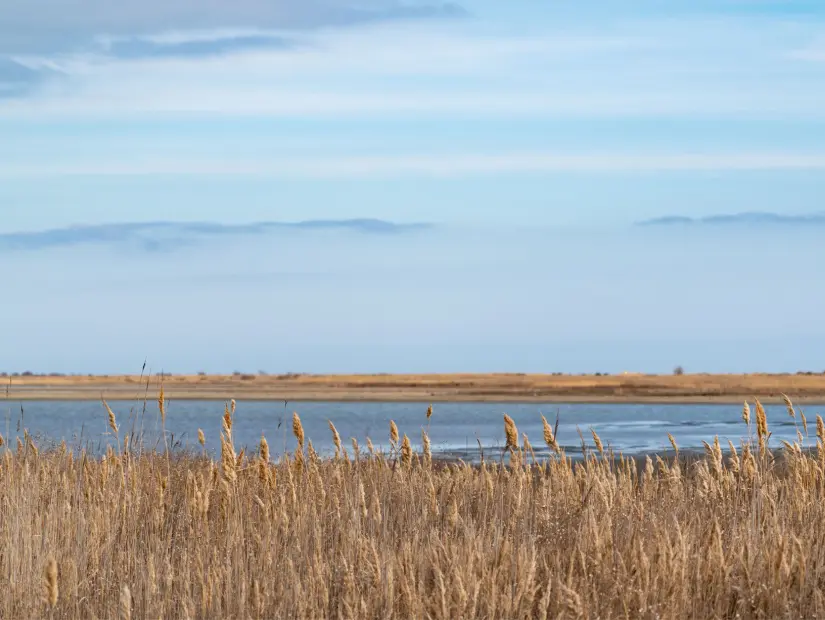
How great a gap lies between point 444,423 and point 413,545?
1415 inches

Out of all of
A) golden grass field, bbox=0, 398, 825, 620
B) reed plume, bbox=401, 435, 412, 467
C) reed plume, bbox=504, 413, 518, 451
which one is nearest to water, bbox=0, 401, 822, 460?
reed plume, bbox=401, 435, 412, 467

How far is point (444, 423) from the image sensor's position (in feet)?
A: 140

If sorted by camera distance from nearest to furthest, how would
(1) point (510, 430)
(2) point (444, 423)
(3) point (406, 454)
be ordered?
(1) point (510, 430), (3) point (406, 454), (2) point (444, 423)

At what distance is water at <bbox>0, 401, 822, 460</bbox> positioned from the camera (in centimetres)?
2914

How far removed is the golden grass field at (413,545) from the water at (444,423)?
13.0 metres

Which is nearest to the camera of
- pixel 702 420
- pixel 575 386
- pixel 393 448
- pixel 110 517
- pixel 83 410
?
pixel 110 517

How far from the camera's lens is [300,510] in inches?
306

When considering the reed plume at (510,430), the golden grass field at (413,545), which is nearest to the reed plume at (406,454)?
the golden grass field at (413,545)

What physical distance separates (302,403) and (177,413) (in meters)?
12.2

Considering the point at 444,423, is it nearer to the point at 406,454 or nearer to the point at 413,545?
the point at 406,454

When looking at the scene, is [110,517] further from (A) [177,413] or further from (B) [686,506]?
(A) [177,413]

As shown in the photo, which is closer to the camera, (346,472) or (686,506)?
(686,506)

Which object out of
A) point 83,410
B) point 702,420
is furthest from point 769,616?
point 83,410

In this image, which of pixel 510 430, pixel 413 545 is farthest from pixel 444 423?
pixel 413 545
